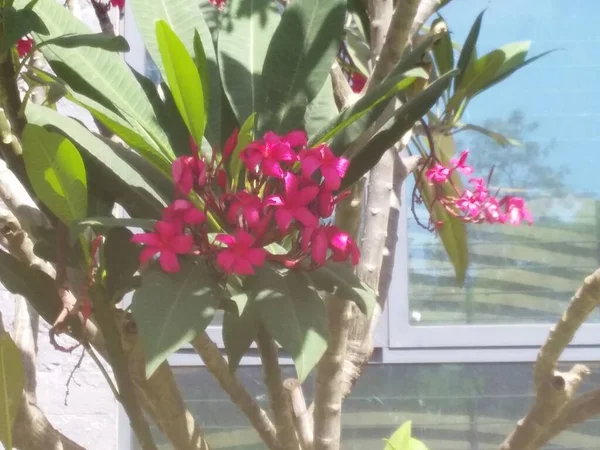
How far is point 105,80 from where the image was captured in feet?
1.71

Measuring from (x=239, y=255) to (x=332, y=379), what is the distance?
264mm

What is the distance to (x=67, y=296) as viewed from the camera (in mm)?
480

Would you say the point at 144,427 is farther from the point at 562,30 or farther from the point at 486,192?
the point at 562,30

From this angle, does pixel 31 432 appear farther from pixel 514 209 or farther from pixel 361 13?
pixel 514 209

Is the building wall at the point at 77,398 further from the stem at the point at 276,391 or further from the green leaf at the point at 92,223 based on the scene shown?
the green leaf at the point at 92,223

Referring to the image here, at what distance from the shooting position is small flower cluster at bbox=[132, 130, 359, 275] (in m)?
0.42

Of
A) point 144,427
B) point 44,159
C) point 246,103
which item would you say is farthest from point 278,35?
point 144,427

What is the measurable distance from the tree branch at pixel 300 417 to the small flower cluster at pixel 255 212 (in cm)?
31

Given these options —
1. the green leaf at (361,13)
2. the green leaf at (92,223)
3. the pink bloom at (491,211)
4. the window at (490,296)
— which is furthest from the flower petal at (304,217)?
the window at (490,296)

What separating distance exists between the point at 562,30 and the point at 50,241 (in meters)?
1.52

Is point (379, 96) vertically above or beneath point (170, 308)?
above

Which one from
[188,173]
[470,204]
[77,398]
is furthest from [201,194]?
[77,398]

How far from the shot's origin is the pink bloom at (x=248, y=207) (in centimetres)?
43

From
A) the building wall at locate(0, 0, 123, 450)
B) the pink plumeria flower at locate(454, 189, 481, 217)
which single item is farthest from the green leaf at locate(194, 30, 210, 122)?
the building wall at locate(0, 0, 123, 450)
